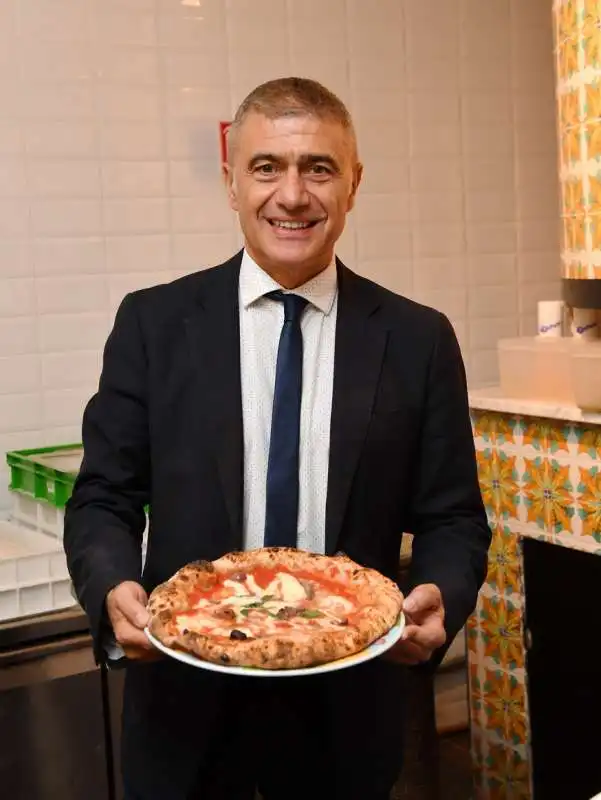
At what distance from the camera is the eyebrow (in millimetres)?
1613

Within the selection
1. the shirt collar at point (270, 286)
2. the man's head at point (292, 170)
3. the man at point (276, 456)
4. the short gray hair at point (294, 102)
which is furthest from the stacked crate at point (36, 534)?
the short gray hair at point (294, 102)

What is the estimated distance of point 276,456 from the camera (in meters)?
1.65

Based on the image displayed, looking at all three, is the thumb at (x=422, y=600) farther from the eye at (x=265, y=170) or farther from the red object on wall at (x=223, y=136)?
the red object on wall at (x=223, y=136)

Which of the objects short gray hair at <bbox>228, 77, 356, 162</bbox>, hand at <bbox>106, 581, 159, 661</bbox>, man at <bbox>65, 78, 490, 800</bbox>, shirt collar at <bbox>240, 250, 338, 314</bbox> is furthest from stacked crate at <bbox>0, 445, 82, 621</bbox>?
short gray hair at <bbox>228, 77, 356, 162</bbox>

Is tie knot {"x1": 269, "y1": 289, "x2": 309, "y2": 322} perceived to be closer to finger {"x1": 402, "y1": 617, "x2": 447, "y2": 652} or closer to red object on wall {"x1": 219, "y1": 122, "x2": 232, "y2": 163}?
finger {"x1": 402, "y1": 617, "x2": 447, "y2": 652}

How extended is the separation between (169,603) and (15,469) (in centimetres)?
125

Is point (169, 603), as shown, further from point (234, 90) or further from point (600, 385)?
point (234, 90)

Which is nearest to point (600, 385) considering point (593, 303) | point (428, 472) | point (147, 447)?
point (593, 303)

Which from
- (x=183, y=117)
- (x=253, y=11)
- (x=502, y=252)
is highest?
(x=253, y=11)

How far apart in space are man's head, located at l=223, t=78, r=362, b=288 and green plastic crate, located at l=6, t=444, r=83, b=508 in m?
0.93

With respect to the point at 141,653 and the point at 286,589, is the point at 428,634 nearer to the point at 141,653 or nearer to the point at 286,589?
the point at 286,589

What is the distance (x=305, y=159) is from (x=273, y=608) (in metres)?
0.65

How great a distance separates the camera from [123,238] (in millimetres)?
2797

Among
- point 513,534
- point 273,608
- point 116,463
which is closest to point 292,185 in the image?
point 116,463
